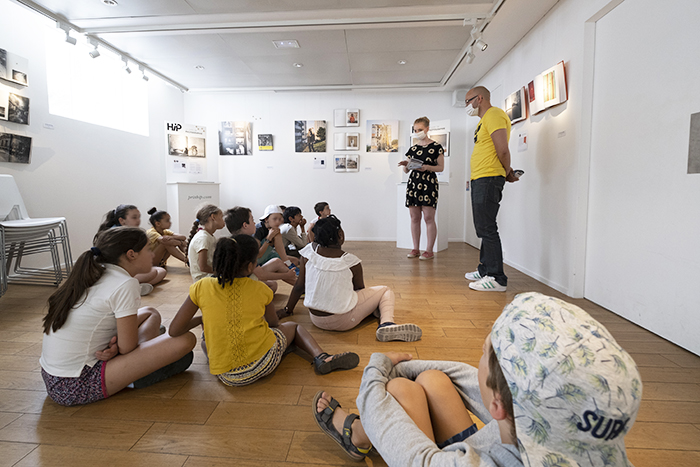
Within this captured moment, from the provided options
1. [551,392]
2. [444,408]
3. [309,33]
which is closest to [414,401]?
[444,408]

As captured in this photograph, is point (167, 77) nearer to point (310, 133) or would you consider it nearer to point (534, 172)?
point (310, 133)

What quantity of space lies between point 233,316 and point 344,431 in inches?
25.8

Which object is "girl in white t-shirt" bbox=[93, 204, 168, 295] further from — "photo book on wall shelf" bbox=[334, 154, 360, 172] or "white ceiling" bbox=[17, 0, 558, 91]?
"photo book on wall shelf" bbox=[334, 154, 360, 172]

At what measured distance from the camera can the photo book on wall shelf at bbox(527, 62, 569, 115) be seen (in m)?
3.07

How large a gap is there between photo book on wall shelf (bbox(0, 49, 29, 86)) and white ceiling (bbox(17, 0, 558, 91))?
1.76 ft

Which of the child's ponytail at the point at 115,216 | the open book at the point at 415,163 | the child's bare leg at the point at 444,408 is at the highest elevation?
the open book at the point at 415,163

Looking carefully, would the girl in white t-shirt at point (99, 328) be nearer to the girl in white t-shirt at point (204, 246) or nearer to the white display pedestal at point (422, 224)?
the girl in white t-shirt at point (204, 246)

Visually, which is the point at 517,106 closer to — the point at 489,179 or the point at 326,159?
the point at 489,179

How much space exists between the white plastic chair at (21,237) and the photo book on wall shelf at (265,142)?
375 cm

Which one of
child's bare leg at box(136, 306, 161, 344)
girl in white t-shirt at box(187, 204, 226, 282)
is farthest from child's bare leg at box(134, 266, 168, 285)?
child's bare leg at box(136, 306, 161, 344)

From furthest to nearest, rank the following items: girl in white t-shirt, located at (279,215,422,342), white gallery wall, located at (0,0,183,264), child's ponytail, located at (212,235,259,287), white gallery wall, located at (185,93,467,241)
A: white gallery wall, located at (185,93,467,241), white gallery wall, located at (0,0,183,264), girl in white t-shirt, located at (279,215,422,342), child's ponytail, located at (212,235,259,287)

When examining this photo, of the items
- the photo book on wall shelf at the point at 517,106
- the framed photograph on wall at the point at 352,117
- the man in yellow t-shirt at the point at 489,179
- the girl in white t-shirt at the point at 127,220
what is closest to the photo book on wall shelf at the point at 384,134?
the framed photograph on wall at the point at 352,117

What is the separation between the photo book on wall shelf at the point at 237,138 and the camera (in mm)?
6820

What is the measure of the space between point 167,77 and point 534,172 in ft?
18.4
